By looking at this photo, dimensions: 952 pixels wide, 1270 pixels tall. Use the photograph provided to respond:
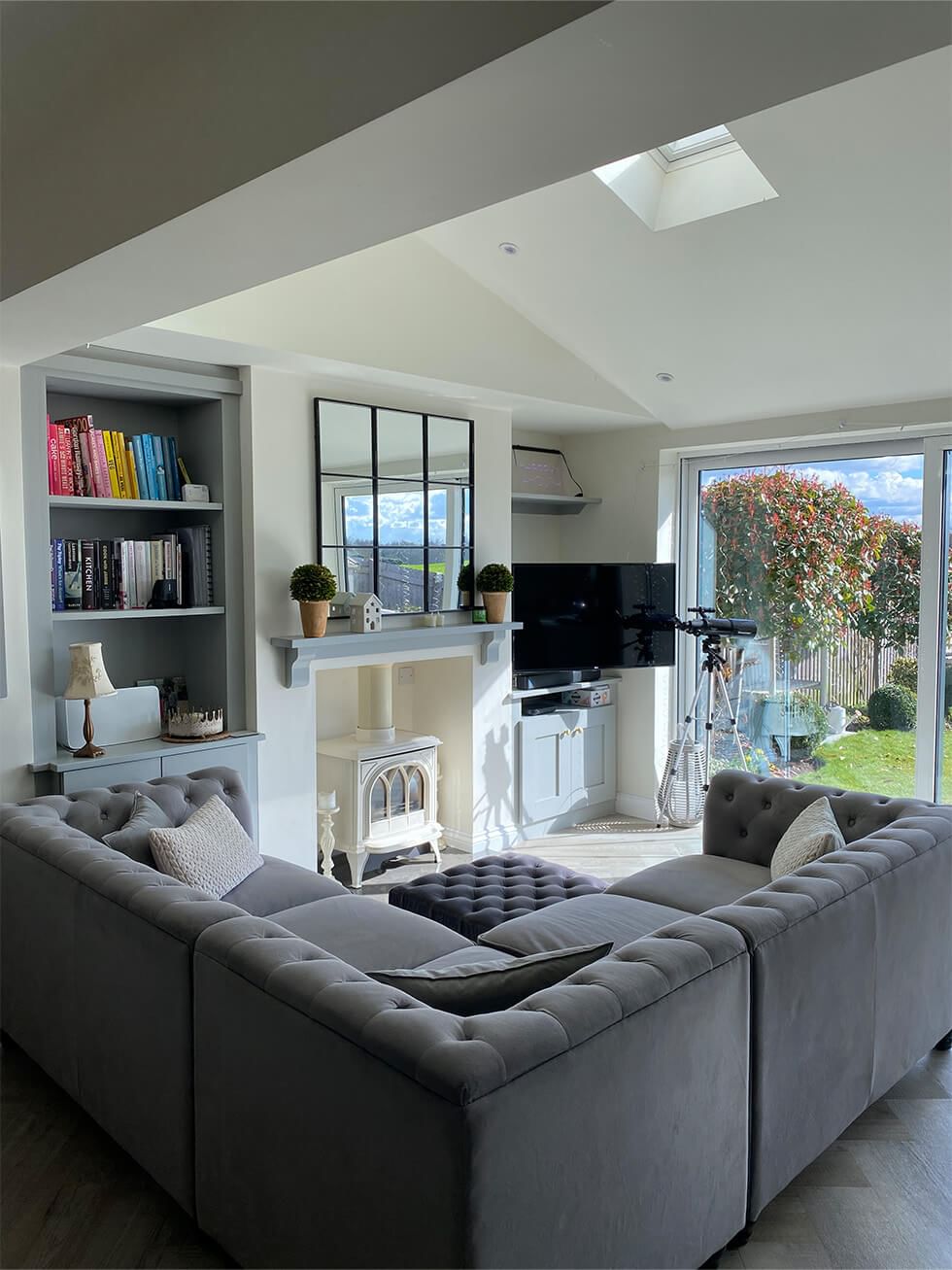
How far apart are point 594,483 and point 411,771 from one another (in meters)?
2.14

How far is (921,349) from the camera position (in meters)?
4.11

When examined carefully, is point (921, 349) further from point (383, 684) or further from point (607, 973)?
point (607, 973)

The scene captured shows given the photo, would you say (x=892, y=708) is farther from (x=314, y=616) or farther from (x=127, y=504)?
(x=127, y=504)

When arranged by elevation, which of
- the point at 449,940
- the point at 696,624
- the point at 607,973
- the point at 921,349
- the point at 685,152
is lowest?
the point at 449,940

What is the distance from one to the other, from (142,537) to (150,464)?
0.45m

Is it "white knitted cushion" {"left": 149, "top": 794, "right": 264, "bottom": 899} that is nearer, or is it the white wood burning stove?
"white knitted cushion" {"left": 149, "top": 794, "right": 264, "bottom": 899}

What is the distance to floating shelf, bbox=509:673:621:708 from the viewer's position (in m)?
5.41

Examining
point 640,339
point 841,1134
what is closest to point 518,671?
point 640,339

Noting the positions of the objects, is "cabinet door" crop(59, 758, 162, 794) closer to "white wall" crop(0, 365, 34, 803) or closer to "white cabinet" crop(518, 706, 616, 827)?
"white wall" crop(0, 365, 34, 803)

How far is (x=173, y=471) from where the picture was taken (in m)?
4.16

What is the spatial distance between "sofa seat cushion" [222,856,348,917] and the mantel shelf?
1.08 meters

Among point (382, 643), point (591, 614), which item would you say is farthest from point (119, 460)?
point (591, 614)

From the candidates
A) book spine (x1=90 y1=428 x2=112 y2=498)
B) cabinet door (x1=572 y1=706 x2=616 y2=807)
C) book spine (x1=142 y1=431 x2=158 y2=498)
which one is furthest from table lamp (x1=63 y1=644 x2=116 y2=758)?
cabinet door (x1=572 y1=706 x2=616 y2=807)

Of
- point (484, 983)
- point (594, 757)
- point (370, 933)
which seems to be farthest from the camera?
point (594, 757)
